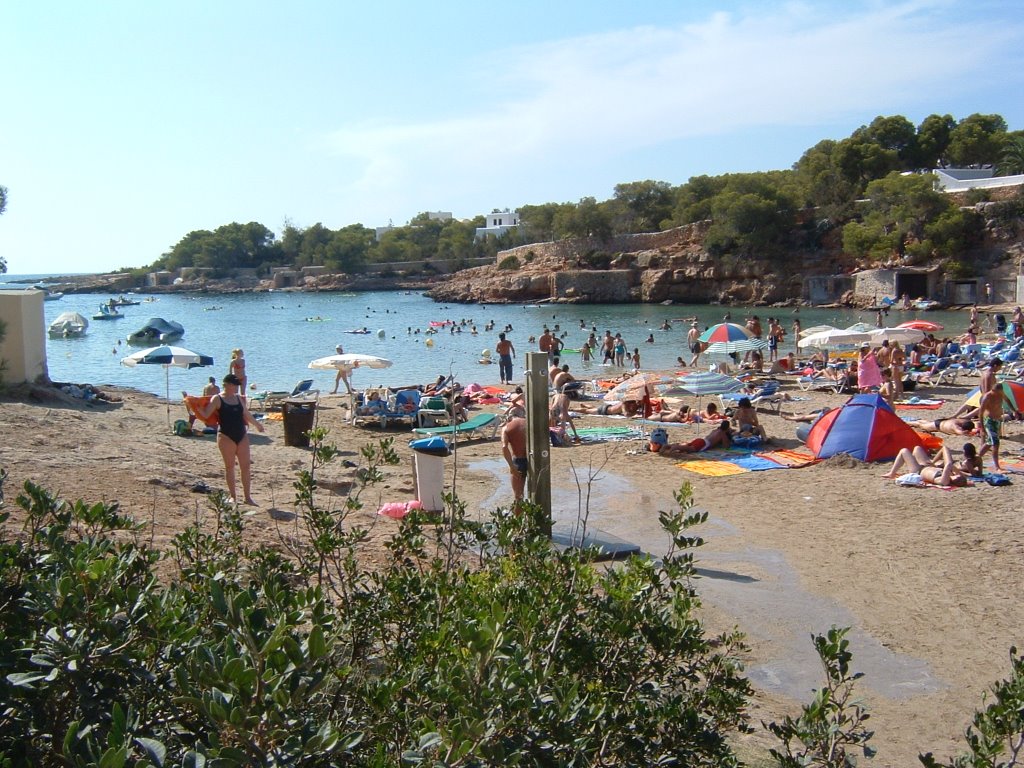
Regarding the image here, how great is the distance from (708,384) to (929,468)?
5.65 m

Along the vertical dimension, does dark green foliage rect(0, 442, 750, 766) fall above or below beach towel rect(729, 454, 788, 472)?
above

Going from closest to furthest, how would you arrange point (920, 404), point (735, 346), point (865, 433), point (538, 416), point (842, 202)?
1. point (538, 416)
2. point (865, 433)
3. point (920, 404)
4. point (735, 346)
5. point (842, 202)

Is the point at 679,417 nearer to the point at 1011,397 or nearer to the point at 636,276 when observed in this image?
the point at 1011,397

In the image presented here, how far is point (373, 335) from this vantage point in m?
48.2

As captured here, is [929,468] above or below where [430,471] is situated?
below

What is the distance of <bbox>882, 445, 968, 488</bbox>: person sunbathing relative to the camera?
9750 mm

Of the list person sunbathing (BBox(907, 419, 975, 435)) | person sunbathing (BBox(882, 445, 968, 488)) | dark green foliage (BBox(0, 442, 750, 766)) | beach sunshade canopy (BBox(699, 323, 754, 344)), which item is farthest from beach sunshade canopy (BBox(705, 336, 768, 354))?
dark green foliage (BBox(0, 442, 750, 766))

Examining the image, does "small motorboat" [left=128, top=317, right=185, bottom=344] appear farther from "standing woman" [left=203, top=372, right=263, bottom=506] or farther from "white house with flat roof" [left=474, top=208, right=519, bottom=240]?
"white house with flat roof" [left=474, top=208, right=519, bottom=240]

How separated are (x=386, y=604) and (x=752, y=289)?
66981mm

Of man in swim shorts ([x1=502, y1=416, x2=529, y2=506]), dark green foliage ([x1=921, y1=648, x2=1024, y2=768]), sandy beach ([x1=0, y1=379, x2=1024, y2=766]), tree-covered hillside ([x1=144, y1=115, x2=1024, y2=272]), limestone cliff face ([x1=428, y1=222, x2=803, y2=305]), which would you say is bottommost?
sandy beach ([x1=0, y1=379, x2=1024, y2=766])

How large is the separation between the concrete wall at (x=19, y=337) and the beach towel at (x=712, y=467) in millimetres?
10549

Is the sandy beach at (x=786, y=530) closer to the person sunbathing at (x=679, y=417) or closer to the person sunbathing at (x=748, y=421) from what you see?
the person sunbathing at (x=748, y=421)

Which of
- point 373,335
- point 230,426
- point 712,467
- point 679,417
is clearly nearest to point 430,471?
point 230,426

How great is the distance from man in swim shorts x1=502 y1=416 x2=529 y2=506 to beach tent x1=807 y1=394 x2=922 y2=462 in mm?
5144
